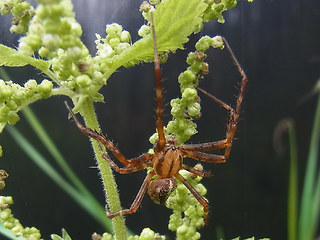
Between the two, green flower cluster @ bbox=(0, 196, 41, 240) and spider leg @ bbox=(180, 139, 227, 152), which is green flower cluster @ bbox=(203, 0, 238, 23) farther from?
green flower cluster @ bbox=(0, 196, 41, 240)

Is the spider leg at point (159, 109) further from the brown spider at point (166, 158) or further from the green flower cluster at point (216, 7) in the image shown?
the green flower cluster at point (216, 7)

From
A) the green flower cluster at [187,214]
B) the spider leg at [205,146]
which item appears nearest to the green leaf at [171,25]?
the green flower cluster at [187,214]

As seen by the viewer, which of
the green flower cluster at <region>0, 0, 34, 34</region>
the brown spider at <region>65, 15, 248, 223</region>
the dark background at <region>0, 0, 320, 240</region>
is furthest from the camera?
the dark background at <region>0, 0, 320, 240</region>

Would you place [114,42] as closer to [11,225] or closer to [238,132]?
[11,225]

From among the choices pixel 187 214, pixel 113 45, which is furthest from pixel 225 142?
pixel 113 45

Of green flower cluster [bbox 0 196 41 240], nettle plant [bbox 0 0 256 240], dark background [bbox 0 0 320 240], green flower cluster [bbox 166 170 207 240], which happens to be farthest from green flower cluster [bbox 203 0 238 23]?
dark background [bbox 0 0 320 240]

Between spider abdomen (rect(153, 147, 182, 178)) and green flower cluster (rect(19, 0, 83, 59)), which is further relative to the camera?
spider abdomen (rect(153, 147, 182, 178))

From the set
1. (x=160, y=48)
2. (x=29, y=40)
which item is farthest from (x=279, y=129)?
(x=29, y=40)
